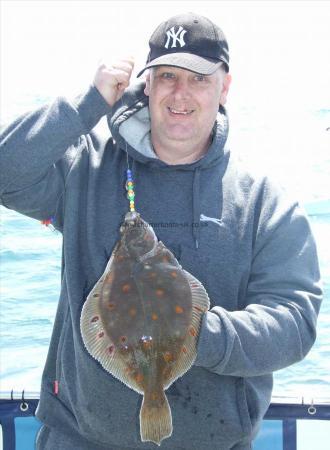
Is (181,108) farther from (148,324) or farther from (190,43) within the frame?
(148,324)

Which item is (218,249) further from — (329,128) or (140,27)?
(140,27)

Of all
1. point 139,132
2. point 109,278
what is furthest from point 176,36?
point 109,278

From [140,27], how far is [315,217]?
891 centimetres

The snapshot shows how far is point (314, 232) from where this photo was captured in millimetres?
8188

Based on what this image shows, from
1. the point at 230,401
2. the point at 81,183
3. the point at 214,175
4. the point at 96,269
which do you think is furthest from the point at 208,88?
the point at 230,401

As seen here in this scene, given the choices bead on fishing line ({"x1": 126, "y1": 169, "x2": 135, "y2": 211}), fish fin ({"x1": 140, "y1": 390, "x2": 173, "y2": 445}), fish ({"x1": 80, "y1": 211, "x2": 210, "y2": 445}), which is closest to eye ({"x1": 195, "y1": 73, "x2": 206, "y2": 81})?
bead on fishing line ({"x1": 126, "y1": 169, "x2": 135, "y2": 211})

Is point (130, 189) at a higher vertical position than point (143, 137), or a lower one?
lower

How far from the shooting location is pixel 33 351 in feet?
21.0

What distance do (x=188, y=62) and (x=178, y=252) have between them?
0.79 meters

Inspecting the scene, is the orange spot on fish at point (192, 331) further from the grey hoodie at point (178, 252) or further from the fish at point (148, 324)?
the grey hoodie at point (178, 252)

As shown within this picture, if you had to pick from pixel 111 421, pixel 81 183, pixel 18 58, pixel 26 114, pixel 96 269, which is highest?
pixel 26 114

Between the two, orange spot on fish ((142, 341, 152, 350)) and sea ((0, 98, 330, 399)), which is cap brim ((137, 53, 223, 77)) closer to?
sea ((0, 98, 330, 399))

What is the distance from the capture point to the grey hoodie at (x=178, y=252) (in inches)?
109

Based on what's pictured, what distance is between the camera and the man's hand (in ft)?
9.14
